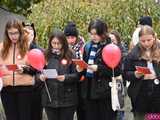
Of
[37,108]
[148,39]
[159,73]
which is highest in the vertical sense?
[148,39]

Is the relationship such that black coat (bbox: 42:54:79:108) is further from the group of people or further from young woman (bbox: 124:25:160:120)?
young woman (bbox: 124:25:160:120)

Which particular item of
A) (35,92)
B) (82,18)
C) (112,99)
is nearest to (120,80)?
(112,99)

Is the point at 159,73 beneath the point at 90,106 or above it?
above

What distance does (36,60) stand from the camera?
6.84 meters

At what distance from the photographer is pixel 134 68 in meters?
6.71

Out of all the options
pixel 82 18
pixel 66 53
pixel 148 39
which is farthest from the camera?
pixel 82 18

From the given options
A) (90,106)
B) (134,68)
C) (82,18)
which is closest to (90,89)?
(90,106)

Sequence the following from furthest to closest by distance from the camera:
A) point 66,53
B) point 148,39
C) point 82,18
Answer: point 82,18 < point 66,53 < point 148,39

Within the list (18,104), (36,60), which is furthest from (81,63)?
(18,104)

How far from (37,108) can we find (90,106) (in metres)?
0.74

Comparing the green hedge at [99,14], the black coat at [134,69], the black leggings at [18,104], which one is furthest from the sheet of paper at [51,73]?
the green hedge at [99,14]

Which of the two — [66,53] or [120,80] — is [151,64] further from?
[66,53]

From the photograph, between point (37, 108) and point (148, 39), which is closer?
point (148, 39)

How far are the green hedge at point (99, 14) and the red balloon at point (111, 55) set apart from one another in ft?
21.4
